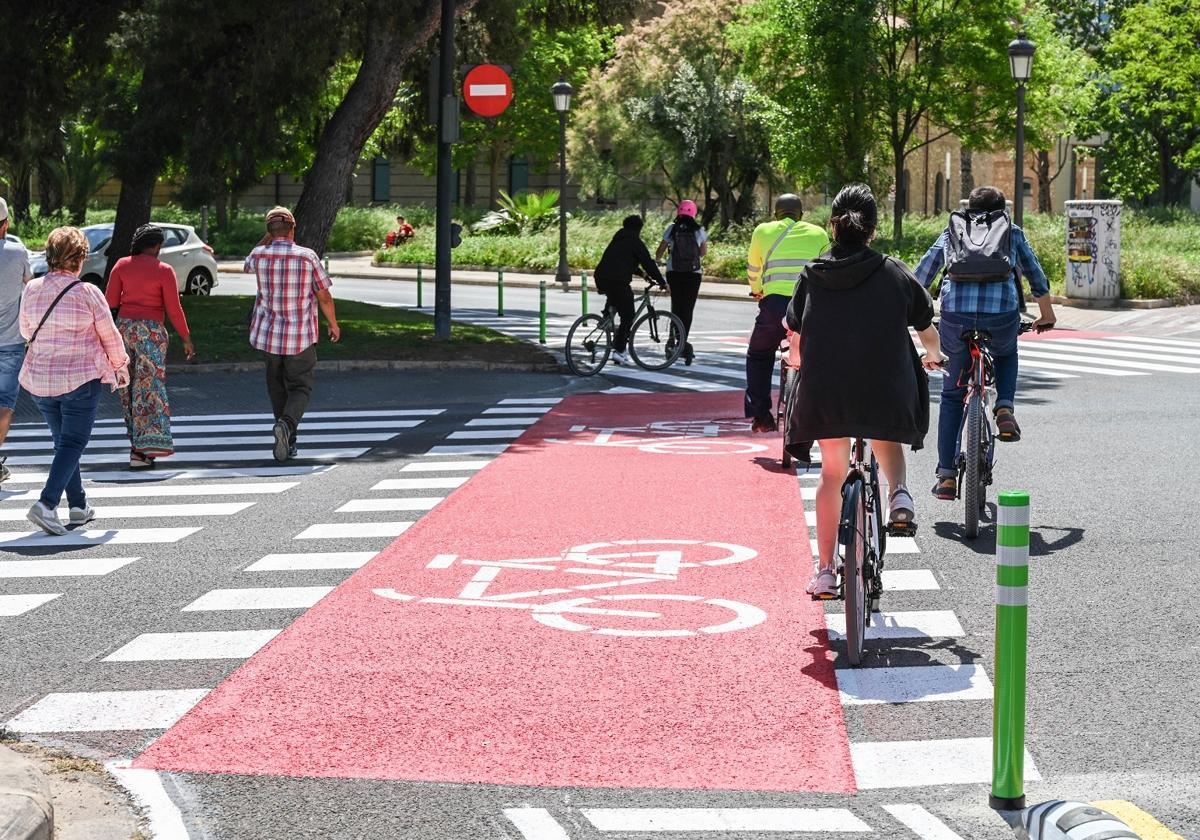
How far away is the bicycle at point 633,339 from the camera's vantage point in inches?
793

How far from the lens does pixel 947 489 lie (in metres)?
10.2

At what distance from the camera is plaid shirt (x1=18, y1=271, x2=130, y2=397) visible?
34.9ft

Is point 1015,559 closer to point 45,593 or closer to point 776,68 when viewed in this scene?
point 45,593

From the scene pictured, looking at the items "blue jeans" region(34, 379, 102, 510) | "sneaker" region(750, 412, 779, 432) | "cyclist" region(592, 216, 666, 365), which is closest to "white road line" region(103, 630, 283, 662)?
"blue jeans" region(34, 379, 102, 510)

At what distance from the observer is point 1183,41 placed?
46.0m

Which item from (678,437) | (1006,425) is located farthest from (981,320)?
(678,437)

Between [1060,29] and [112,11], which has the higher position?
[1060,29]

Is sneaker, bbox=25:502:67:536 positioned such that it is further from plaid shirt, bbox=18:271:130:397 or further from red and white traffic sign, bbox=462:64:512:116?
red and white traffic sign, bbox=462:64:512:116

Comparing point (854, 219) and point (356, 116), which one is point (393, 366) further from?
point (854, 219)

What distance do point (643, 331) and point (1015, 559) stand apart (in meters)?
15.5

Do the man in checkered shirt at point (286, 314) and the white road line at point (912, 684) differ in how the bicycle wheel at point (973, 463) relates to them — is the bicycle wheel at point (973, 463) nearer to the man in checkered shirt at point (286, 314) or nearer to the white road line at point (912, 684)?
the white road line at point (912, 684)

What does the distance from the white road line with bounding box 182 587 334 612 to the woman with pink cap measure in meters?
11.2

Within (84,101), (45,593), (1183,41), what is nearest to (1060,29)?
(1183,41)

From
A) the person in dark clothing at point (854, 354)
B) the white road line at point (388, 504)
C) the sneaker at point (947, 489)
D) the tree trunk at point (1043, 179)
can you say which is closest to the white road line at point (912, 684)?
the person in dark clothing at point (854, 354)
